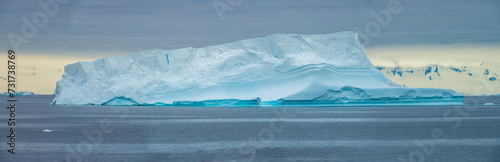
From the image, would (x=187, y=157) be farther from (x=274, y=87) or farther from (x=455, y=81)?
(x=455, y=81)

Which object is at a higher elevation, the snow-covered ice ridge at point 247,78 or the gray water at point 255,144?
the snow-covered ice ridge at point 247,78

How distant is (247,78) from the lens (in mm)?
28703

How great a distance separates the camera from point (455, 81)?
70.5 m

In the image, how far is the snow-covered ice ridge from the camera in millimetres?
27828

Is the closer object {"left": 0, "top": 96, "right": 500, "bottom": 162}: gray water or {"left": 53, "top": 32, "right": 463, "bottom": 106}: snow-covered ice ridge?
{"left": 0, "top": 96, "right": 500, "bottom": 162}: gray water

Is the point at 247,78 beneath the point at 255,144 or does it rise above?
above

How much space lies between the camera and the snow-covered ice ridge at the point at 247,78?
91.3 ft

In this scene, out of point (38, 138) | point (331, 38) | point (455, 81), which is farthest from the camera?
point (455, 81)

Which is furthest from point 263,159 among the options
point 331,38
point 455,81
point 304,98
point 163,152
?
point 455,81

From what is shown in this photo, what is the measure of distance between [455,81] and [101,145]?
65.8m

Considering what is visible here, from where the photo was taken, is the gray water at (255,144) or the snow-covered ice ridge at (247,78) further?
the snow-covered ice ridge at (247,78)

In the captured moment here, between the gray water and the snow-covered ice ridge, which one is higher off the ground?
the snow-covered ice ridge

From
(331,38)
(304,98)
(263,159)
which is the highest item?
(331,38)

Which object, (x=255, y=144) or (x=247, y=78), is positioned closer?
(x=255, y=144)
